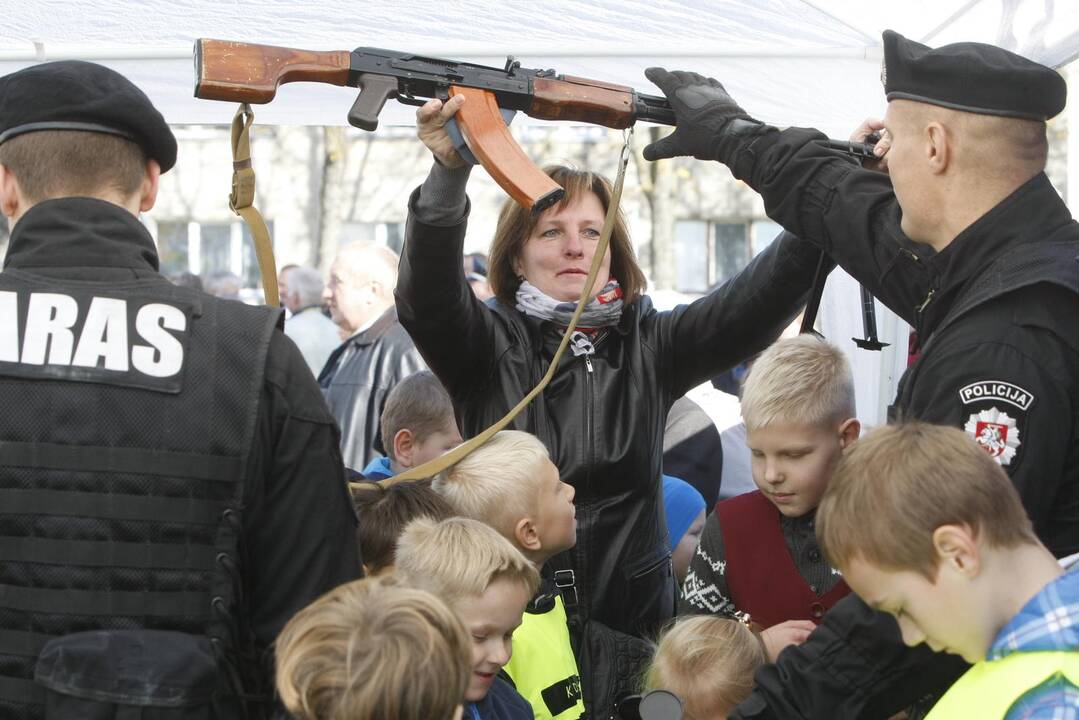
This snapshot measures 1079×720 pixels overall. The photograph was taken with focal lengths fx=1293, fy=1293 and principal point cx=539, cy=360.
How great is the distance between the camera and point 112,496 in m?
1.85

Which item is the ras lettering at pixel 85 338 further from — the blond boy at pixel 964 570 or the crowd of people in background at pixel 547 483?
the blond boy at pixel 964 570

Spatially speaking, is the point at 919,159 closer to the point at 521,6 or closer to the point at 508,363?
the point at 508,363

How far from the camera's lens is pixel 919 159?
7.64 feet

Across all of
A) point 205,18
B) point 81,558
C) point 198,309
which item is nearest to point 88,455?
point 81,558

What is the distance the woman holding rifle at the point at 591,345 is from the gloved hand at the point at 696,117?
0.41m

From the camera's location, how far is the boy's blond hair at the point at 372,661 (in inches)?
64.9

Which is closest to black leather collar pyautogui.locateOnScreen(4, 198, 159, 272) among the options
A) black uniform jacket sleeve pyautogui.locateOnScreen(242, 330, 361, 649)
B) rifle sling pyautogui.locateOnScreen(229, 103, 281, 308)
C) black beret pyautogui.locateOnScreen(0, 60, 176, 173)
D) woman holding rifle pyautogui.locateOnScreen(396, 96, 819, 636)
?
black beret pyautogui.locateOnScreen(0, 60, 176, 173)

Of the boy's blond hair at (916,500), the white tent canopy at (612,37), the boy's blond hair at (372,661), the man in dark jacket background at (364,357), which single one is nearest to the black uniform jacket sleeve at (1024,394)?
the boy's blond hair at (916,500)

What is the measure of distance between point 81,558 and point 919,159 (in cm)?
156

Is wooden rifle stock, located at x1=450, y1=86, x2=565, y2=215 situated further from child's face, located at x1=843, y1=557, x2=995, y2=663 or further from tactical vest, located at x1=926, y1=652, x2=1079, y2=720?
tactical vest, located at x1=926, y1=652, x2=1079, y2=720

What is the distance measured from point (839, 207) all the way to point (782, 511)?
2.39ft

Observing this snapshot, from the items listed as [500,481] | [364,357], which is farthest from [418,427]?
[364,357]

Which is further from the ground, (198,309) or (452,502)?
(198,309)

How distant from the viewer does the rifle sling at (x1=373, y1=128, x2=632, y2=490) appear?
9.19ft
